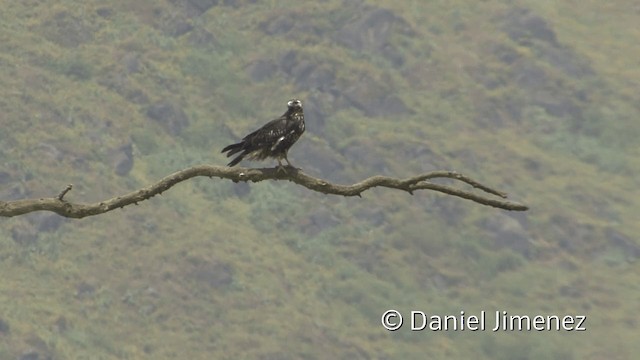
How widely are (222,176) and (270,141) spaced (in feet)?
20.3

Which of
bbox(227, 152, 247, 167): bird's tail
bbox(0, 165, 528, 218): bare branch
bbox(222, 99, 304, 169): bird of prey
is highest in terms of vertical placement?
bbox(222, 99, 304, 169): bird of prey

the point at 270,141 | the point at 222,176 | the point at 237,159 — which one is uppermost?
the point at 270,141

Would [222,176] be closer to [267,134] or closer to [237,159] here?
[237,159]

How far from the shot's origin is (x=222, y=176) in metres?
26.7

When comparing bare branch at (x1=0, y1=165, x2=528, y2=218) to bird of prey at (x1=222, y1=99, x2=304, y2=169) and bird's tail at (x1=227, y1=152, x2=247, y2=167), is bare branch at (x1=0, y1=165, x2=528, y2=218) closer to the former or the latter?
bird's tail at (x1=227, y1=152, x2=247, y2=167)

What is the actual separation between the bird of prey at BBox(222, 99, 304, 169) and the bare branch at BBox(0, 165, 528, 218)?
420 centimetres

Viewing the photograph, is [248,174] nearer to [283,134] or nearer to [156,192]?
[156,192]

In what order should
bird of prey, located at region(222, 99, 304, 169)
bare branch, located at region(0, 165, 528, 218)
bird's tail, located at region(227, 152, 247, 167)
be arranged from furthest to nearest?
1. bird of prey, located at region(222, 99, 304, 169)
2. bird's tail, located at region(227, 152, 247, 167)
3. bare branch, located at region(0, 165, 528, 218)

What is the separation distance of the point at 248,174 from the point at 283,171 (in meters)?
1.26

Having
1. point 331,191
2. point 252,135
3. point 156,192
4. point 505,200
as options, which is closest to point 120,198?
point 156,192

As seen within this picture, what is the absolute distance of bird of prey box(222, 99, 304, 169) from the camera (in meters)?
32.2

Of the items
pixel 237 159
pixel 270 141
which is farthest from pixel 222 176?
pixel 270 141

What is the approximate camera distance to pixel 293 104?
35.8 m

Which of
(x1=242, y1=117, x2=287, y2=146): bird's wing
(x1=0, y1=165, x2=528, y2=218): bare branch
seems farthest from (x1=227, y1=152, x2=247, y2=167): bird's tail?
(x1=0, y1=165, x2=528, y2=218): bare branch
